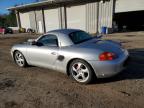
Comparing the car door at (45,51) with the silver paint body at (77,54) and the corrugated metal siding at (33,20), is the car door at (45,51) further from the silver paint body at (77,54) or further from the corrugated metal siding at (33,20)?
the corrugated metal siding at (33,20)

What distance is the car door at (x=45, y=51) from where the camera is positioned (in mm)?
5438

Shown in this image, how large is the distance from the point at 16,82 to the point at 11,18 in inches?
1996

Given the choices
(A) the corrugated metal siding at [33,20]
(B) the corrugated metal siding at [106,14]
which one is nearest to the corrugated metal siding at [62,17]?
(B) the corrugated metal siding at [106,14]

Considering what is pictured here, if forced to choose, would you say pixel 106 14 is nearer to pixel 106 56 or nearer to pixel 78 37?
pixel 78 37

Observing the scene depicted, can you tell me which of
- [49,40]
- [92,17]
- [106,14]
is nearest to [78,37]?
[49,40]

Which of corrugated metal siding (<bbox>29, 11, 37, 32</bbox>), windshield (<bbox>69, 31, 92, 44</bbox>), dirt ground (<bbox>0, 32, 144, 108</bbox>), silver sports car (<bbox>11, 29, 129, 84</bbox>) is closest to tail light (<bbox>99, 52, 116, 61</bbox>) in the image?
silver sports car (<bbox>11, 29, 129, 84</bbox>)

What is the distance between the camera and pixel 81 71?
4.87 meters

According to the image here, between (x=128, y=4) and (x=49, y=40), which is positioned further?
(x=128, y=4)

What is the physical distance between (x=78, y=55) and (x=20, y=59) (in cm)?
303

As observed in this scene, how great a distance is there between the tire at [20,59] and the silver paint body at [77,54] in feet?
1.70

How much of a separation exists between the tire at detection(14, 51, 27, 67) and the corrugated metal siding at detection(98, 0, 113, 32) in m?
16.8

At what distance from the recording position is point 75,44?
5227mm

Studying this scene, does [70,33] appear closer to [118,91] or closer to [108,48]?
[108,48]

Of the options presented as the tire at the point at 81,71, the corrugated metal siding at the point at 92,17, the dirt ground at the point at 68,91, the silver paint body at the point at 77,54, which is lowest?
the dirt ground at the point at 68,91
